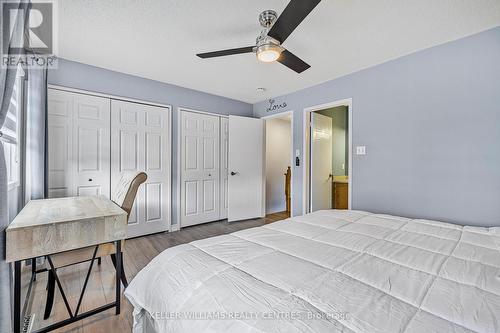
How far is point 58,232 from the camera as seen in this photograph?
4.03 ft

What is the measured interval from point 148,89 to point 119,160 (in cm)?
112

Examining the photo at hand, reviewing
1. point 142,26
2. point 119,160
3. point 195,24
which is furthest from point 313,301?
point 119,160

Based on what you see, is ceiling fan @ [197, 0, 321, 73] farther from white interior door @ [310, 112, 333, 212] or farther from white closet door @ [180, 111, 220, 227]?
white closet door @ [180, 111, 220, 227]

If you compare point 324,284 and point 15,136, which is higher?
point 15,136

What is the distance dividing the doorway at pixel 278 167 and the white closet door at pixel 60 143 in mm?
3338

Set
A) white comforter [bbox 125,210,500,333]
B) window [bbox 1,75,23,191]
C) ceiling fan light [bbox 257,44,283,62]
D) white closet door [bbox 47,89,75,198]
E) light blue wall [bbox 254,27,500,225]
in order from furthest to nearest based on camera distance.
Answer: white closet door [bbox 47,89,75,198], light blue wall [bbox 254,27,500,225], window [bbox 1,75,23,191], ceiling fan light [bbox 257,44,283,62], white comforter [bbox 125,210,500,333]

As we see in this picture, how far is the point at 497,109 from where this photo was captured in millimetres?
1953

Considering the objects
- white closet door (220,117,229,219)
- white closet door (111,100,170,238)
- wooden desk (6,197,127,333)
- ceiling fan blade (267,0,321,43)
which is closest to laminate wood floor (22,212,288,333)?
wooden desk (6,197,127,333)

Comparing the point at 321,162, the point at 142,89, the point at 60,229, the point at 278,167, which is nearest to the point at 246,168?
the point at 278,167

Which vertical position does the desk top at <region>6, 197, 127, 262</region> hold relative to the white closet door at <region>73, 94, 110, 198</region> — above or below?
below

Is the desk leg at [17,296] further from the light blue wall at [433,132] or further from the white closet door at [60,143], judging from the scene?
the light blue wall at [433,132]

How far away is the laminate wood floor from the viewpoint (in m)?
1.51

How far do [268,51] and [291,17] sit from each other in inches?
12.2

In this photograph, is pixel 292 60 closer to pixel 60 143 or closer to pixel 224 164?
pixel 224 164
